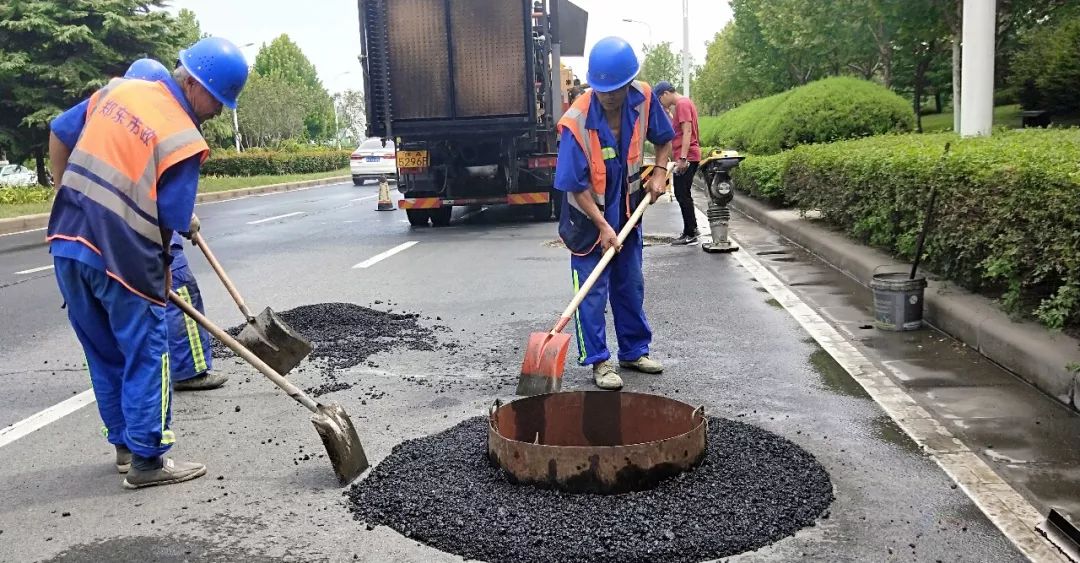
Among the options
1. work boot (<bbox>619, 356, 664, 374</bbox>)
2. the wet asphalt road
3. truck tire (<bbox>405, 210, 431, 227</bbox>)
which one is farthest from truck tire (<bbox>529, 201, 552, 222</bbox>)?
work boot (<bbox>619, 356, 664, 374</bbox>)

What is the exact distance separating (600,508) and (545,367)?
4.66 ft

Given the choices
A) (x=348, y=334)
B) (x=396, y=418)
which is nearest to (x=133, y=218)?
(x=396, y=418)

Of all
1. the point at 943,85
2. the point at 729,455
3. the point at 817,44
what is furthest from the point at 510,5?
the point at 943,85

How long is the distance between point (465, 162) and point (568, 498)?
11286mm

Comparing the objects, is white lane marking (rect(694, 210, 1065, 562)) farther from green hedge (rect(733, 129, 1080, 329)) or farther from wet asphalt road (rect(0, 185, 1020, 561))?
green hedge (rect(733, 129, 1080, 329))

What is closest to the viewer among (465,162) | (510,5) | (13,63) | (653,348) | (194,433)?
(194,433)

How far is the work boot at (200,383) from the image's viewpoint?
559 cm

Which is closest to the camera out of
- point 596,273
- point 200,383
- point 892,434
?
point 892,434

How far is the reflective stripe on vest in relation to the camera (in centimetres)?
535

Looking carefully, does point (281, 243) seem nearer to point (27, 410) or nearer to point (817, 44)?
point (27, 410)

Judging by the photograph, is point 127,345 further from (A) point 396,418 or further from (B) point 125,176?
(A) point 396,418

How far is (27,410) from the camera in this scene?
5277 mm

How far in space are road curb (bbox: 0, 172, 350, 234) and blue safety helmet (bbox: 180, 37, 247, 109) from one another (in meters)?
4.26

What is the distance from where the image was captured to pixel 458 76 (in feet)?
43.9
